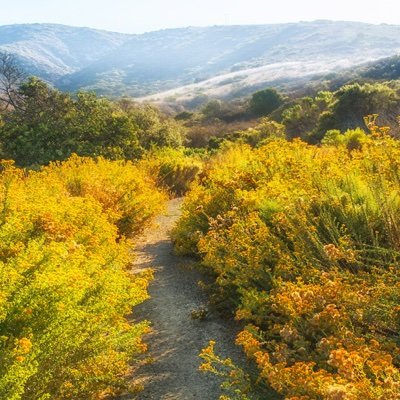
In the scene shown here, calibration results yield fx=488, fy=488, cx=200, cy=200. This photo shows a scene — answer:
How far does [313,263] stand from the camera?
14.6ft

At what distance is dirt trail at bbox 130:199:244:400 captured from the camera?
14.1ft

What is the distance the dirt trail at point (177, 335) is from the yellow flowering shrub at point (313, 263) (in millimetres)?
270

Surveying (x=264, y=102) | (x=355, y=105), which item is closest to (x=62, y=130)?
(x=355, y=105)

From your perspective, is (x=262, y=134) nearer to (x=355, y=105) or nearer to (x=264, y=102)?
(x=355, y=105)

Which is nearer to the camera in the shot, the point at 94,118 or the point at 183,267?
the point at 183,267

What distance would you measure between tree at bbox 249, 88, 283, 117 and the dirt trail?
36.7 meters

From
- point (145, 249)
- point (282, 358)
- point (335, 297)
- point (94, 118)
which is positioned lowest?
point (145, 249)

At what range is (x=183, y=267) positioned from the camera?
24.7 ft

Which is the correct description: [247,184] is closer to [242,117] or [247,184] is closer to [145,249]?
[145,249]

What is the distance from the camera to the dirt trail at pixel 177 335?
169 inches

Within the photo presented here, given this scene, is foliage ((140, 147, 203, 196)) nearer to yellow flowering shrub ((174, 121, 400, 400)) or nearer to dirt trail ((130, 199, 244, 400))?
yellow flowering shrub ((174, 121, 400, 400))

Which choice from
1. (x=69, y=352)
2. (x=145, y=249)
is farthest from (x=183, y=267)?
(x=69, y=352)

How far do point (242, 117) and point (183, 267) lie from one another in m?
35.8

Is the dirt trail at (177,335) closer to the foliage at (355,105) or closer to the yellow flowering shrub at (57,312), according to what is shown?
the yellow flowering shrub at (57,312)
